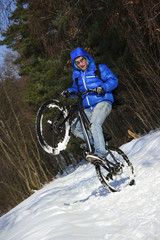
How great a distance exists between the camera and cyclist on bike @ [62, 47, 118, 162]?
14.3 feet

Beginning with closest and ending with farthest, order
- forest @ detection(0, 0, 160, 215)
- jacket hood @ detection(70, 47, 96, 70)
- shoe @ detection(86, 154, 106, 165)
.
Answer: shoe @ detection(86, 154, 106, 165) < jacket hood @ detection(70, 47, 96, 70) < forest @ detection(0, 0, 160, 215)

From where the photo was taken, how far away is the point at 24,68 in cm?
1812

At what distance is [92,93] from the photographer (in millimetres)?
4508

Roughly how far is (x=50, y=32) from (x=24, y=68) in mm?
8329

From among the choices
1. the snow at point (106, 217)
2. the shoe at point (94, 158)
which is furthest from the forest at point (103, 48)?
the snow at point (106, 217)

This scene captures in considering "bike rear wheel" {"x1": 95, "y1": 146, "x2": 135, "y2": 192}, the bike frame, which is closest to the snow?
"bike rear wheel" {"x1": 95, "y1": 146, "x2": 135, "y2": 192}

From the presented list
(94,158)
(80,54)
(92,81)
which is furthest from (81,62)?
(94,158)

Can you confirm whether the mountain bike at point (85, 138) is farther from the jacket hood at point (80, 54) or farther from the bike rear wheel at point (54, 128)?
the jacket hood at point (80, 54)

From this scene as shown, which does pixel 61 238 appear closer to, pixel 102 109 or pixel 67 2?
pixel 102 109

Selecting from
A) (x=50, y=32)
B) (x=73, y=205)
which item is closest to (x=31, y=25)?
(x=50, y=32)

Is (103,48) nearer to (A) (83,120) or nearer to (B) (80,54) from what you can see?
(B) (80,54)

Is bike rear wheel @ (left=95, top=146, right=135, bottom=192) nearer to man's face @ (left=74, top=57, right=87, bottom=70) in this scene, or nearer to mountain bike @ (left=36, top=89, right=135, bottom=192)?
mountain bike @ (left=36, top=89, right=135, bottom=192)

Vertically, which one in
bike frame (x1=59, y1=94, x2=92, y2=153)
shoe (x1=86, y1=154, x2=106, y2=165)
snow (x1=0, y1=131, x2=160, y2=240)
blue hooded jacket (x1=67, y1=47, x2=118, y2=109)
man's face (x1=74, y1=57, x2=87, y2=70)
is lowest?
snow (x1=0, y1=131, x2=160, y2=240)

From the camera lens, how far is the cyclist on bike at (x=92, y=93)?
434 centimetres
